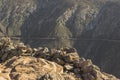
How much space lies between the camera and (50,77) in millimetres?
55688

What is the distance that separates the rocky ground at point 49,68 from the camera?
5841cm

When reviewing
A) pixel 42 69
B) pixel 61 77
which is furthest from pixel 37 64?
pixel 61 77

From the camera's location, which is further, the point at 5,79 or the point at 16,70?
the point at 16,70

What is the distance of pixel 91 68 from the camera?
62.9 meters

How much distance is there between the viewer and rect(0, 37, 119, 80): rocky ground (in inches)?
2299

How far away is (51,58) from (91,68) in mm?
9069

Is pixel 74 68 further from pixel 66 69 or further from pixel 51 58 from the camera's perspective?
pixel 51 58

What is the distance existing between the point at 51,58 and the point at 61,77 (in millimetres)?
11203

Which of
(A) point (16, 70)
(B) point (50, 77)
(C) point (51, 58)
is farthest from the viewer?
(C) point (51, 58)

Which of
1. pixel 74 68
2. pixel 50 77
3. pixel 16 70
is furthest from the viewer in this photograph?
pixel 74 68

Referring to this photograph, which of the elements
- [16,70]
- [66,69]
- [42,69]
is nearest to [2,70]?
[16,70]

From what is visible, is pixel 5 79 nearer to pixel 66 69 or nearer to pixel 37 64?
pixel 37 64

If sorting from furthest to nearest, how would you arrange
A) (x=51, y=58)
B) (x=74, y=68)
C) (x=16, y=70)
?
(x=51, y=58), (x=74, y=68), (x=16, y=70)

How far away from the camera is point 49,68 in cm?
6159
